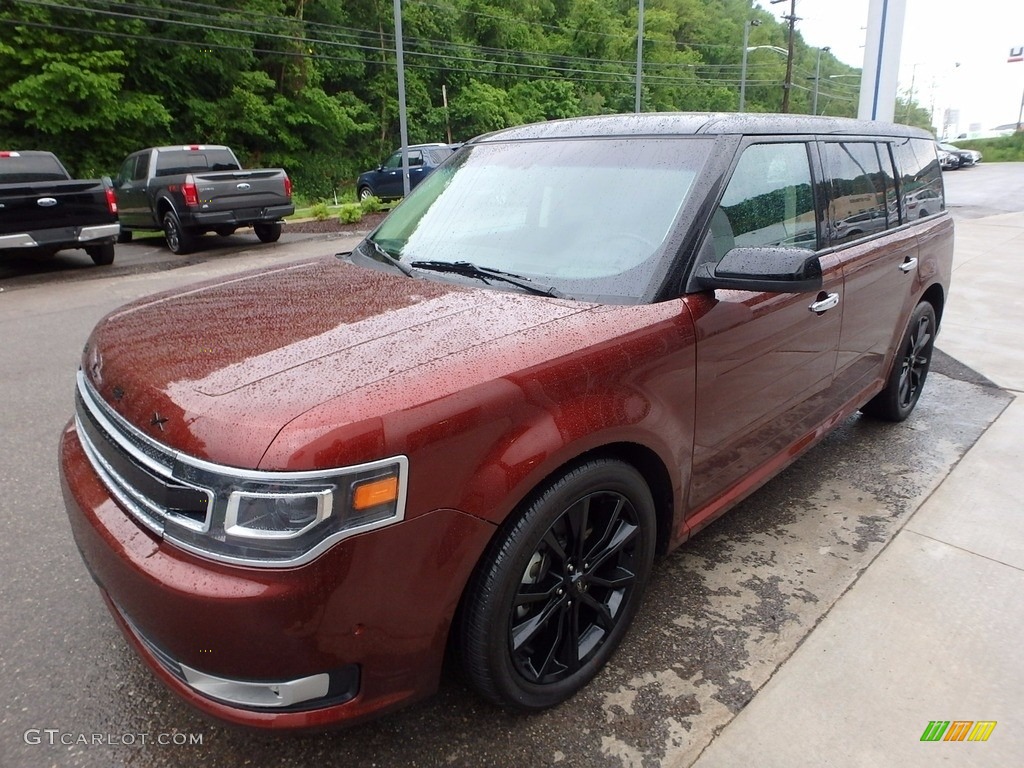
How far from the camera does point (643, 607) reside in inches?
109

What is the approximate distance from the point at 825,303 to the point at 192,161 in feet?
43.1

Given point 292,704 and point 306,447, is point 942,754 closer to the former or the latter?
point 292,704

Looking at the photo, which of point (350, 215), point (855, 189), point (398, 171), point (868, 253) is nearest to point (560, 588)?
point (868, 253)

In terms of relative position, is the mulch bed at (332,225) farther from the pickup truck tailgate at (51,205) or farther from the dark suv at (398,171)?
the pickup truck tailgate at (51,205)

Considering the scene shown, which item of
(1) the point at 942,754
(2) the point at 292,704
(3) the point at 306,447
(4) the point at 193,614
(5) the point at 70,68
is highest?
(5) the point at 70,68

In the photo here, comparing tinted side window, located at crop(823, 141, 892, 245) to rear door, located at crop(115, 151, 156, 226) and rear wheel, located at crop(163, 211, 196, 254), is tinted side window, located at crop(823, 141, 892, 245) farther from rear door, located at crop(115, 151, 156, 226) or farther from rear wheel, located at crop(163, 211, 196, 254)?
rear door, located at crop(115, 151, 156, 226)

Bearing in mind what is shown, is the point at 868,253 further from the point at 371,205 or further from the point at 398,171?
the point at 398,171

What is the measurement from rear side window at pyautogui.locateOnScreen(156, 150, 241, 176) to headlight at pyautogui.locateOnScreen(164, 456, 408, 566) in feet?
43.2

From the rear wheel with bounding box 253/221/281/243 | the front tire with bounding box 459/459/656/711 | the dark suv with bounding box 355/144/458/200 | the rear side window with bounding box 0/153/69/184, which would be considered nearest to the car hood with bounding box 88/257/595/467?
the front tire with bounding box 459/459/656/711

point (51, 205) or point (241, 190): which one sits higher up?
point (241, 190)

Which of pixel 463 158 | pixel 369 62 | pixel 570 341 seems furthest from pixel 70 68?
pixel 570 341

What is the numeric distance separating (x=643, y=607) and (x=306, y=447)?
170 cm

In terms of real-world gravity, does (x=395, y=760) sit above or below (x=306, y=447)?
below

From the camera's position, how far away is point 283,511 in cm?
159
